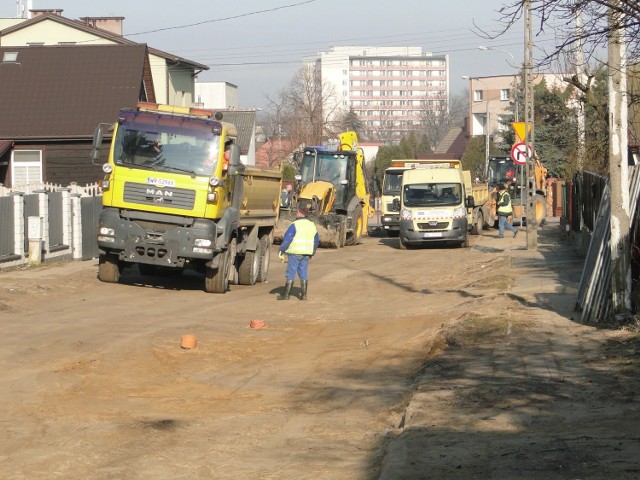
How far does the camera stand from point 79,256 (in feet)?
87.7

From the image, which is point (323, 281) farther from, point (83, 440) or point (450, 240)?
point (83, 440)

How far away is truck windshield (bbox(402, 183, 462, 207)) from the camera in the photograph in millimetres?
33594

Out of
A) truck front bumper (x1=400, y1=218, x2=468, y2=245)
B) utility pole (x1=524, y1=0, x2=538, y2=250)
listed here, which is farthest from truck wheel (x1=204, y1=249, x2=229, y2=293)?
truck front bumper (x1=400, y1=218, x2=468, y2=245)

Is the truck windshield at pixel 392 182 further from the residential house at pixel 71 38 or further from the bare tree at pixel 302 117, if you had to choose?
the bare tree at pixel 302 117

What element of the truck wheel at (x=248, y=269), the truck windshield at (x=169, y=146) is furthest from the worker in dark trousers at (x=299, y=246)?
the truck wheel at (x=248, y=269)

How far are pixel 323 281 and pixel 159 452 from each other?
15.3m

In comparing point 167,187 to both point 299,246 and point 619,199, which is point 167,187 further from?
point 619,199

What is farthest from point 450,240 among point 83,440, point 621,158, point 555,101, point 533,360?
point 555,101

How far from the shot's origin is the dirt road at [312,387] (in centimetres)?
770

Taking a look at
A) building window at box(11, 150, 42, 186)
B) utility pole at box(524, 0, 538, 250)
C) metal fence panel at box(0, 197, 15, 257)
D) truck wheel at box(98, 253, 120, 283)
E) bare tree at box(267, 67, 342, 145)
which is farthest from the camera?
bare tree at box(267, 67, 342, 145)

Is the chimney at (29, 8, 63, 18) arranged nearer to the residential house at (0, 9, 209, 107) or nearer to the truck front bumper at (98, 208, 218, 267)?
the residential house at (0, 9, 209, 107)

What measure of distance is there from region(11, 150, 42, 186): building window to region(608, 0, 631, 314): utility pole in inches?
1162

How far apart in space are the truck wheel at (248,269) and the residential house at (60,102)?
59.5 ft

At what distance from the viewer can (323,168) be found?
34312 mm
